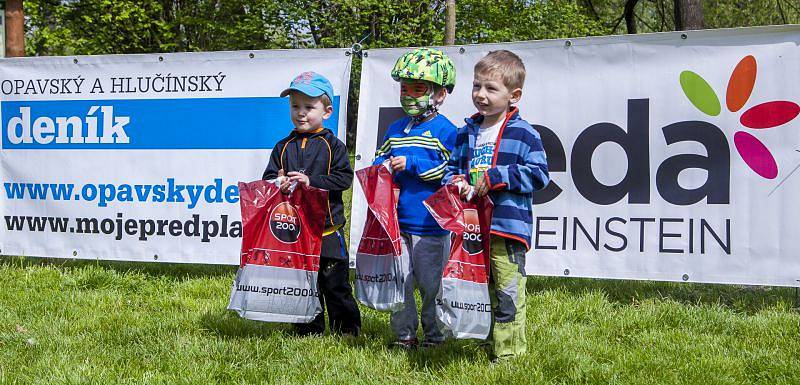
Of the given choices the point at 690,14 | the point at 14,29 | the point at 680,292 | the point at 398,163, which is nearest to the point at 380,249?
the point at 398,163

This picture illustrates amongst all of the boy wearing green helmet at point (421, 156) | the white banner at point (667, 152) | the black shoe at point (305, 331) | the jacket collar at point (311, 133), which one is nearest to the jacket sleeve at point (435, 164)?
the boy wearing green helmet at point (421, 156)

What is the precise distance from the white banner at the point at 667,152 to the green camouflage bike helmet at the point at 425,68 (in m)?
1.63

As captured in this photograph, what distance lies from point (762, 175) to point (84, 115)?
15.7 feet

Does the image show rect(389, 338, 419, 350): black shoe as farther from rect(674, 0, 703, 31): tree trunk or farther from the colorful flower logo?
rect(674, 0, 703, 31): tree trunk

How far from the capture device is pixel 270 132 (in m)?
6.13

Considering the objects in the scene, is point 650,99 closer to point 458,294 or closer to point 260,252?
point 458,294

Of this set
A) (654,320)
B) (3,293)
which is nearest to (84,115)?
(3,293)

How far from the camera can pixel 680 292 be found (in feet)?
19.2

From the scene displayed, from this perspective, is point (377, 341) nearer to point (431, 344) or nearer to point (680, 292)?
point (431, 344)

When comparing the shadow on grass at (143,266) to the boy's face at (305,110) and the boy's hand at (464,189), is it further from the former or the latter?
the boy's hand at (464,189)

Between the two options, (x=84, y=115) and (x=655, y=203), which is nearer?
(x=655, y=203)

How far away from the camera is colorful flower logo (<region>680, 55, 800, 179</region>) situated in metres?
5.23

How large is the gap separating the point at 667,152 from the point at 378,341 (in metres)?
2.23

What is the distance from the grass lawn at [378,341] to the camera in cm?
398
